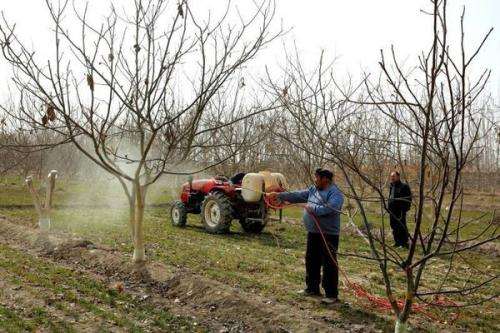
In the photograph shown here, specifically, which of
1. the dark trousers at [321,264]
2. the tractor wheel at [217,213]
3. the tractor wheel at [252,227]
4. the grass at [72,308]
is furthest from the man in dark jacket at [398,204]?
the grass at [72,308]

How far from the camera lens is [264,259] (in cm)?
868

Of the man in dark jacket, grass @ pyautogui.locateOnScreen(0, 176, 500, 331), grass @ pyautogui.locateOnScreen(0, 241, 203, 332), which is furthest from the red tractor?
grass @ pyautogui.locateOnScreen(0, 241, 203, 332)

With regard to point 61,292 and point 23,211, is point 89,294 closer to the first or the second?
point 61,292

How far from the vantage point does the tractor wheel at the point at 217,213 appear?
36.9 ft

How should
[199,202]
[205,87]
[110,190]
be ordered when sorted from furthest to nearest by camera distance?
1. [110,190]
2. [199,202]
3. [205,87]

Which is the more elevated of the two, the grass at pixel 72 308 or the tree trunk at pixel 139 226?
the tree trunk at pixel 139 226

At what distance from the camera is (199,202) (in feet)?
42.3

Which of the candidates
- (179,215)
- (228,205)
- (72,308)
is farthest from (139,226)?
(179,215)

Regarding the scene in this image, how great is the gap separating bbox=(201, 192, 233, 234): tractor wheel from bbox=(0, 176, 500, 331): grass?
9.1 inches

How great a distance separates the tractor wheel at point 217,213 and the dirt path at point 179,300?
10.5ft

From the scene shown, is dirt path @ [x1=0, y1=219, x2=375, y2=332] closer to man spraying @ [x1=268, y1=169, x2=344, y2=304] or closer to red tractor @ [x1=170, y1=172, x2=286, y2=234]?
man spraying @ [x1=268, y1=169, x2=344, y2=304]

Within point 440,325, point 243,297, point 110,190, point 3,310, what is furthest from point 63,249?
point 110,190

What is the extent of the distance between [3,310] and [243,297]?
2594 millimetres

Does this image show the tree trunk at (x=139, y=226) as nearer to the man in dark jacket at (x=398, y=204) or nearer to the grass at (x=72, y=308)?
the grass at (x=72, y=308)
